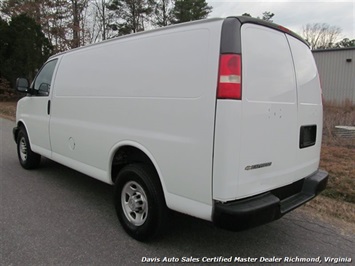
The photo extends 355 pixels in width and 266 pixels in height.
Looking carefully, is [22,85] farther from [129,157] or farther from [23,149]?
[129,157]

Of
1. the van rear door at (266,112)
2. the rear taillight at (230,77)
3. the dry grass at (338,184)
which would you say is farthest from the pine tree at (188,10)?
the rear taillight at (230,77)

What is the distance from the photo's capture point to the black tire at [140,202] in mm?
2902

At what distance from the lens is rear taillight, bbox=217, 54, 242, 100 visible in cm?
234

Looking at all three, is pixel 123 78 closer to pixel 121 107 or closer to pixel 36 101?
pixel 121 107

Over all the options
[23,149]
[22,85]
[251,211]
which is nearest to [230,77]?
[251,211]

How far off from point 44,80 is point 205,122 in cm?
363

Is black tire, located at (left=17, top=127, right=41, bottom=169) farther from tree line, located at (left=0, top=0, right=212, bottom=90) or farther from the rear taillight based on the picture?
tree line, located at (left=0, top=0, right=212, bottom=90)

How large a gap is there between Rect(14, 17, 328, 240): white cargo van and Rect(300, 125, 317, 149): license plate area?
0.5 inches

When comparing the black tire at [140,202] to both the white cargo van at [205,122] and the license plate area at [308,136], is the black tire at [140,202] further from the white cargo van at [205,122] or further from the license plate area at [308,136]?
the license plate area at [308,136]

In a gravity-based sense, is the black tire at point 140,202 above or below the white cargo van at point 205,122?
below

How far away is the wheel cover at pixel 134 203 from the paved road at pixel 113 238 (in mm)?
220

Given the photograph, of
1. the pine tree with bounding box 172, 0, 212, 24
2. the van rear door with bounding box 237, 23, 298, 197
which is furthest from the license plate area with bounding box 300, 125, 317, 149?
the pine tree with bounding box 172, 0, 212, 24

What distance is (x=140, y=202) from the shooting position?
3188 mm

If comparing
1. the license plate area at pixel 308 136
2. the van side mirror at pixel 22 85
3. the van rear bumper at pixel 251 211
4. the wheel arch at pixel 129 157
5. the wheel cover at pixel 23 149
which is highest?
the van side mirror at pixel 22 85
